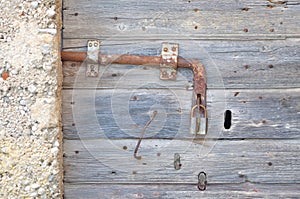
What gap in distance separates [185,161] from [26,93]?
0.60 metres

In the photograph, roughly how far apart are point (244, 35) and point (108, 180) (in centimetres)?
71

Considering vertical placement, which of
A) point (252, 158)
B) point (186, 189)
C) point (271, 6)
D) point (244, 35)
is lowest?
point (186, 189)

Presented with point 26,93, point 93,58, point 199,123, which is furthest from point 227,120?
point 26,93

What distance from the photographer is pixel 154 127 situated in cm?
170

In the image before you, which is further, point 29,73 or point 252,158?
point 252,158

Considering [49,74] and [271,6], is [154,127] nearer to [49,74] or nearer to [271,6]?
[49,74]

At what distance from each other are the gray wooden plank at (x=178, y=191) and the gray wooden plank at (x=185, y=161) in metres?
0.02

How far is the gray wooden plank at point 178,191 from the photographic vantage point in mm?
1731

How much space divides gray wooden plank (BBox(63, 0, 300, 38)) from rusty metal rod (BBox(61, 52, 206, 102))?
0.25ft

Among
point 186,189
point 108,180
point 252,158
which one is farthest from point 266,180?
point 108,180

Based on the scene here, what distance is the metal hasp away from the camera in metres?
1.68

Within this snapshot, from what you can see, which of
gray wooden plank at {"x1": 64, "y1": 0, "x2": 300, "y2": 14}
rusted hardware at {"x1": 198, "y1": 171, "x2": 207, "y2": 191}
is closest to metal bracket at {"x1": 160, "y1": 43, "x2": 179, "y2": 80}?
gray wooden plank at {"x1": 64, "y1": 0, "x2": 300, "y2": 14}

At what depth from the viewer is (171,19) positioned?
1.70m

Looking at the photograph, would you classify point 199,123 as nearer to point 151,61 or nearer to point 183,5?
point 151,61
